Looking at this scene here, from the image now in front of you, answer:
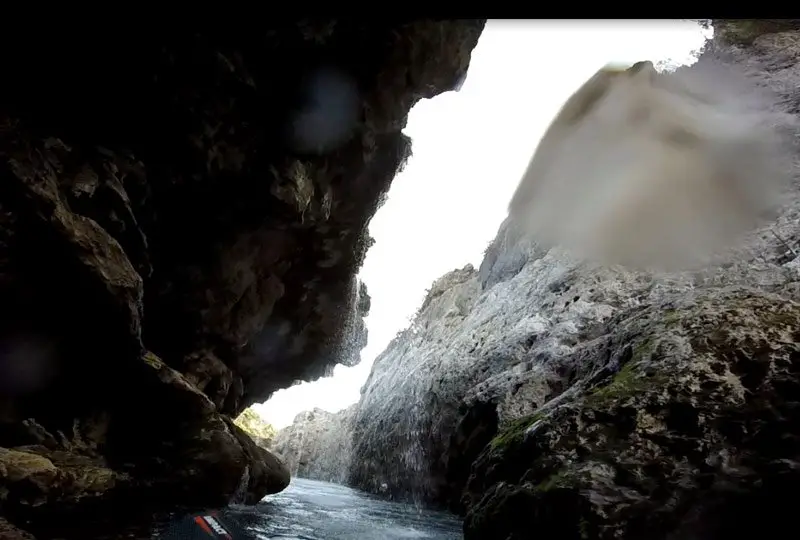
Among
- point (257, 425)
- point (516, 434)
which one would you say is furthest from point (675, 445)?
point (257, 425)

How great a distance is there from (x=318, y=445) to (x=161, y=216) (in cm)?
3878

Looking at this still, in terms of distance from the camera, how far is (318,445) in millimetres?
43812

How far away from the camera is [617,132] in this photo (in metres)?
18.6

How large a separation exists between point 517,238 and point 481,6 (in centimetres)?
2052

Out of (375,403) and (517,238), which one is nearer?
(517,238)

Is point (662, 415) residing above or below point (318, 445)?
below

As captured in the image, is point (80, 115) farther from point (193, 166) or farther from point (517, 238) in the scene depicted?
point (517, 238)

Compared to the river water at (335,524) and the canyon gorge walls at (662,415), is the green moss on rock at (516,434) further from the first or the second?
the river water at (335,524)

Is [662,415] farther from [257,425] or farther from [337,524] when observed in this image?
[257,425]

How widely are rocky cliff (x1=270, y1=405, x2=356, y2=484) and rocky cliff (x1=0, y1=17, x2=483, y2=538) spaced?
23358 millimetres

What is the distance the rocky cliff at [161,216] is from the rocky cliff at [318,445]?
23.4 m

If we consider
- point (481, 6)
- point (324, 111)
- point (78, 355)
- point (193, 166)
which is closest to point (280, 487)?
point (78, 355)

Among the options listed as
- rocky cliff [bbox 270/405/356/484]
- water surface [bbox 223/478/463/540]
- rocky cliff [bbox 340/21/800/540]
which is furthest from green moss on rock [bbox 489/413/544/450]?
rocky cliff [bbox 270/405/356/484]

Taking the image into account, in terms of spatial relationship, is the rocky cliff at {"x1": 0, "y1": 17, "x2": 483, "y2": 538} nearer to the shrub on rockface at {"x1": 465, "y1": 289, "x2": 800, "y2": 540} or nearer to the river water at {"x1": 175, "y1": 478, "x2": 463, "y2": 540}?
the river water at {"x1": 175, "y1": 478, "x2": 463, "y2": 540}
